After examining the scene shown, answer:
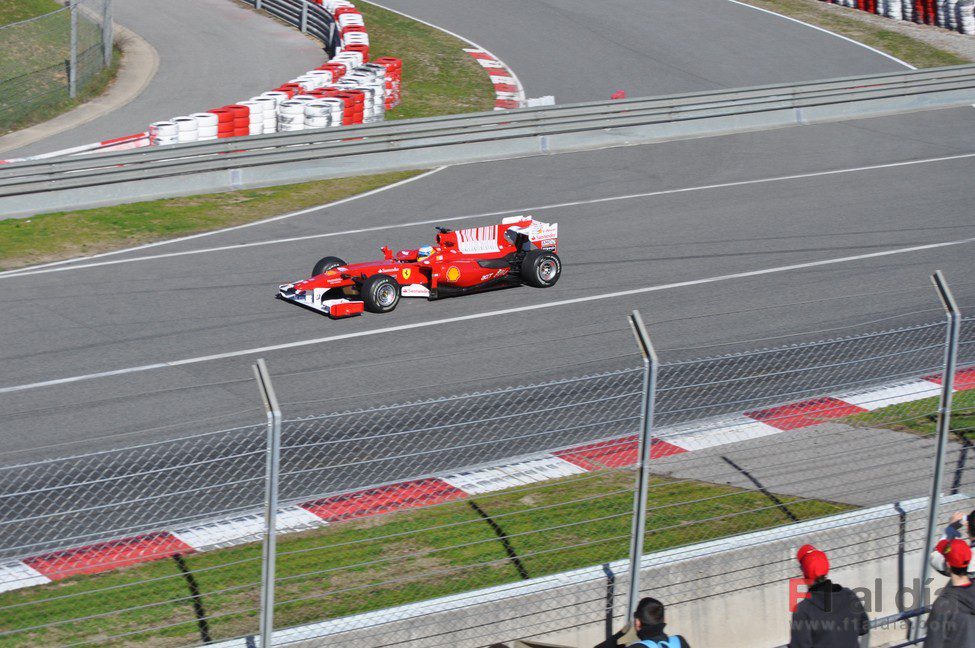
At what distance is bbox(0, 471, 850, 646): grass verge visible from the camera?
6.78 metres

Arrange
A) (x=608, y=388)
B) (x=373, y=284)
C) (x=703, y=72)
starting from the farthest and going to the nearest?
1. (x=703, y=72)
2. (x=373, y=284)
3. (x=608, y=388)

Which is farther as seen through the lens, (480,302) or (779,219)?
(779,219)

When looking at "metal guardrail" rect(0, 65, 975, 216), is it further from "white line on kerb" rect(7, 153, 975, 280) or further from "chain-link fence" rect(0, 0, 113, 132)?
"chain-link fence" rect(0, 0, 113, 132)

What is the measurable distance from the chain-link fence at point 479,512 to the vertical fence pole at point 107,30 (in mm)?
17289

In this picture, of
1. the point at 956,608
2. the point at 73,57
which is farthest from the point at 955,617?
the point at 73,57

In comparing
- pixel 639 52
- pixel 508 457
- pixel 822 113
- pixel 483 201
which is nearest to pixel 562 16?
pixel 639 52

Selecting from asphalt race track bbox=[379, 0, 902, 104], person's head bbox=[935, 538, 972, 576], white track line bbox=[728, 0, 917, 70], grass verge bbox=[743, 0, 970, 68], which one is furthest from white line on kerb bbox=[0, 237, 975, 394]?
grass verge bbox=[743, 0, 970, 68]

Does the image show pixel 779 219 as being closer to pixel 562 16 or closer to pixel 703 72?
pixel 703 72

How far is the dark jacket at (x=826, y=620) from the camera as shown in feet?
19.1

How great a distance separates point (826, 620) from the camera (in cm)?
582

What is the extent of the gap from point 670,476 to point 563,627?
9.10ft

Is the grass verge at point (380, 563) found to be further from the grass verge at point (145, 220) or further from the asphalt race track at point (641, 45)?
the asphalt race track at point (641, 45)

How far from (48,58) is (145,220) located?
9.17 metres

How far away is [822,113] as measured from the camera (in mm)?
23359
